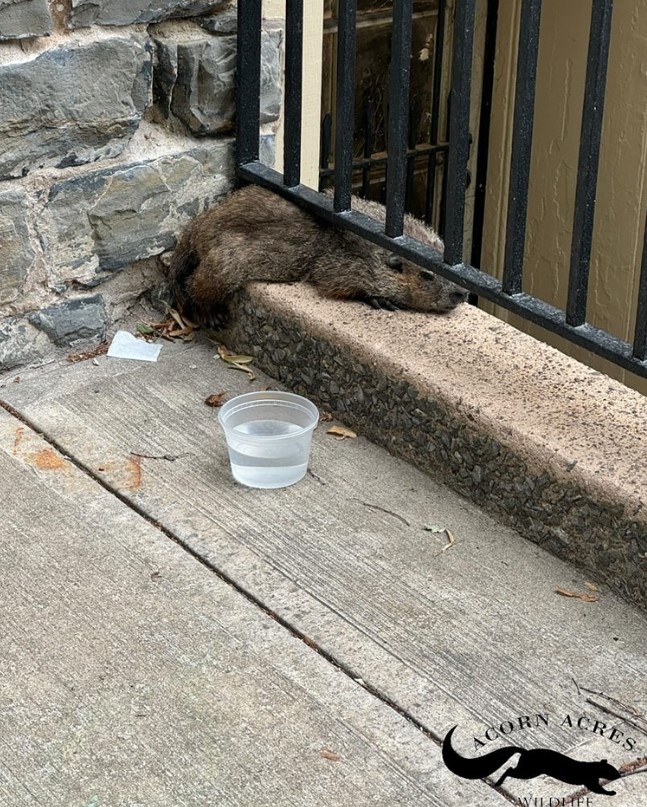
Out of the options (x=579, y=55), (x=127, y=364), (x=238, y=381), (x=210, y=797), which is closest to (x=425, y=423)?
(x=238, y=381)

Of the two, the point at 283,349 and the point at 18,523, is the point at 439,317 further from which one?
the point at 18,523

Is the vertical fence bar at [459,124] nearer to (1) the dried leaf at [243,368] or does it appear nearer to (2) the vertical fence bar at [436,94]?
(1) the dried leaf at [243,368]

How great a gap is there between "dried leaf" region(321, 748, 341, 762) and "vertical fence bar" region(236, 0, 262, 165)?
211 cm

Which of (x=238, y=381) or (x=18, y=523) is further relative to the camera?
(x=238, y=381)

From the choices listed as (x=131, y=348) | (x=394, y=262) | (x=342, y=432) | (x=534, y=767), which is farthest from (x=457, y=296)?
(x=534, y=767)

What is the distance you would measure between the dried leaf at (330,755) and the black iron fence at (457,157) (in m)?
1.12

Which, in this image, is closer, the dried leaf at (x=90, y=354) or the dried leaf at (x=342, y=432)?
the dried leaf at (x=342, y=432)

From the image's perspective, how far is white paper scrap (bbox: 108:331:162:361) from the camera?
3.82 m

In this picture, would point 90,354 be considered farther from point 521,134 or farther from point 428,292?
point 521,134

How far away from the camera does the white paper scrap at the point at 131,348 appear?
3.82 m

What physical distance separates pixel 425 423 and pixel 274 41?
1354mm

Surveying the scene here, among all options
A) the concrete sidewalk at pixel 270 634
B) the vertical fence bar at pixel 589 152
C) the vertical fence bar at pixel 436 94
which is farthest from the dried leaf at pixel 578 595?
the vertical fence bar at pixel 436 94

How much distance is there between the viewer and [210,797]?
7.52ft

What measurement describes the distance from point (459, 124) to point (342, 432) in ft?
2.95
